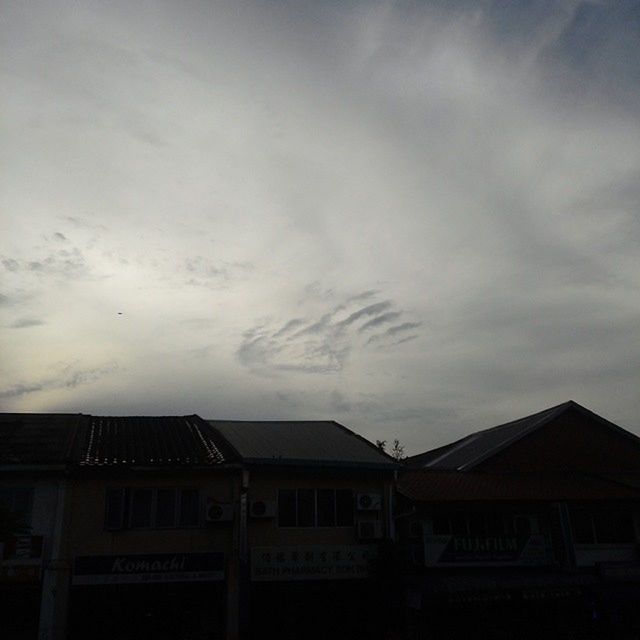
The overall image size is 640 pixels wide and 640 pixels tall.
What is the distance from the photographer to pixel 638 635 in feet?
76.1

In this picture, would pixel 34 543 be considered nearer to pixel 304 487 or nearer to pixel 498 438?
pixel 304 487

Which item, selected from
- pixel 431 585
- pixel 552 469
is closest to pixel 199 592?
pixel 431 585

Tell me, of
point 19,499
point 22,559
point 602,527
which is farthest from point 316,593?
point 602,527

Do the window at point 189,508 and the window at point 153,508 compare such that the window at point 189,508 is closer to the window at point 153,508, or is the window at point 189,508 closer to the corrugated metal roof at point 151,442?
the window at point 153,508

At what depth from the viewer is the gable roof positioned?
2613cm

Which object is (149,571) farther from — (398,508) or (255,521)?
(398,508)

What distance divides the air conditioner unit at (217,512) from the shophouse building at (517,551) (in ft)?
19.8

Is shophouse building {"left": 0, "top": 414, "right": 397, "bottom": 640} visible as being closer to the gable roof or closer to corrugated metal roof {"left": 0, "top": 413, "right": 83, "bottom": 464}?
corrugated metal roof {"left": 0, "top": 413, "right": 83, "bottom": 464}

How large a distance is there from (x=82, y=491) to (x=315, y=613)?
8.34 meters

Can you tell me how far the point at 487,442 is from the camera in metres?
28.8

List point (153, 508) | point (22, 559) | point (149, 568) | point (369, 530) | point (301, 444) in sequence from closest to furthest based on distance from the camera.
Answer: point (22, 559) → point (149, 568) → point (153, 508) → point (369, 530) → point (301, 444)

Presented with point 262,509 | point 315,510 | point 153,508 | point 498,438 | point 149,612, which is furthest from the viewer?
point 498,438

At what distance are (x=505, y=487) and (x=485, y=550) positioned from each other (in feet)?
8.00

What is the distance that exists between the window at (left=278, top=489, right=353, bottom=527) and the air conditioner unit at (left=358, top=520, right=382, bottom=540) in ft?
1.66
